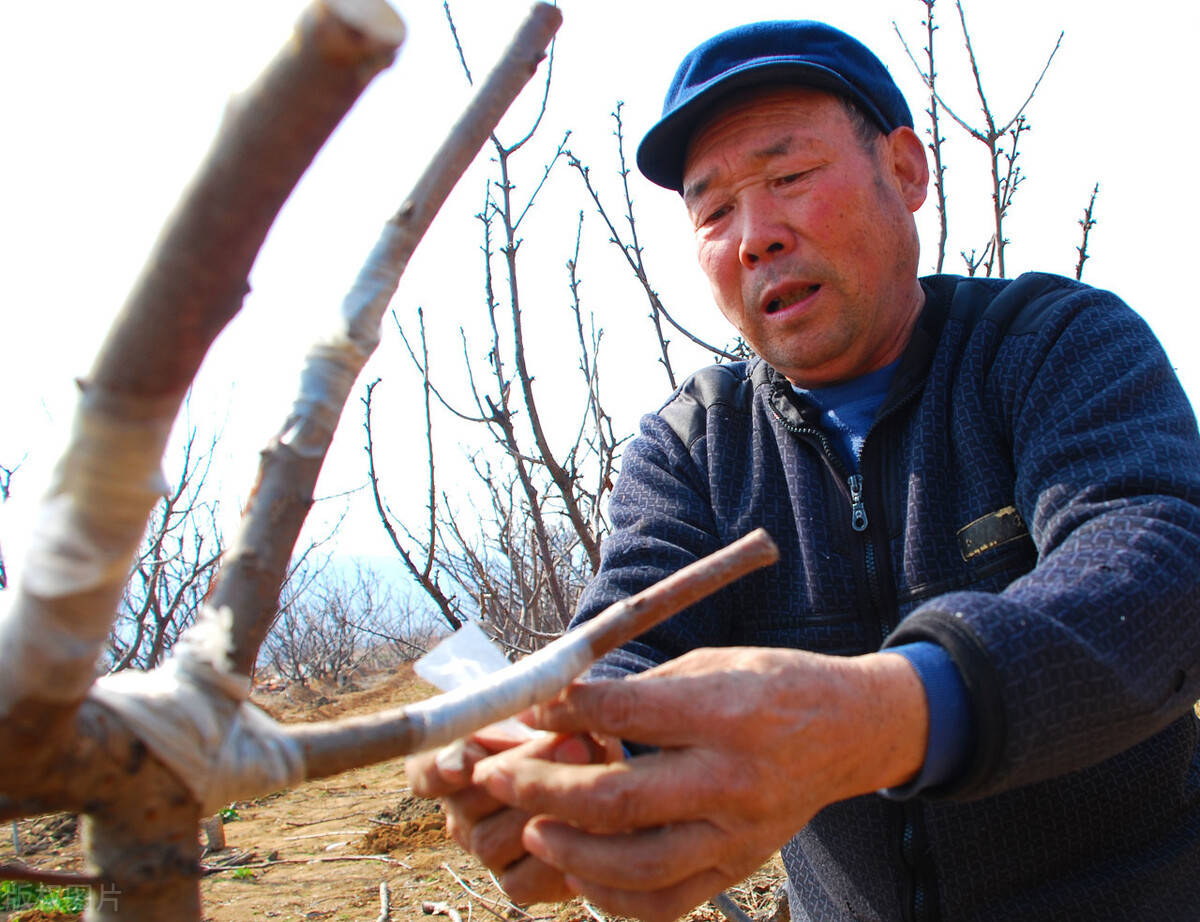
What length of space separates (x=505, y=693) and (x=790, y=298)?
49.4 inches

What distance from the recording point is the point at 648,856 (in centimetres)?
90

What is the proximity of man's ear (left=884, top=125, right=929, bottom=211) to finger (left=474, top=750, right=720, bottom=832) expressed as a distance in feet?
5.24

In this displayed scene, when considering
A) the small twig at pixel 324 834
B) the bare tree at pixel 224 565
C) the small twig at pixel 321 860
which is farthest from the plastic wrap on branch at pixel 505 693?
the small twig at pixel 324 834

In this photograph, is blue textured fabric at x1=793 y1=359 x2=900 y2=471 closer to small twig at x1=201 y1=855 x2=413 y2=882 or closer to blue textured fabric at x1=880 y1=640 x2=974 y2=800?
blue textured fabric at x1=880 y1=640 x2=974 y2=800

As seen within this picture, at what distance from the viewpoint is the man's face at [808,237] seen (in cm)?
180

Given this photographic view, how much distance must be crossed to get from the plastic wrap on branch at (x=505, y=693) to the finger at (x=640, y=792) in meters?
0.11

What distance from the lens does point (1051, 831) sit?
4.82 feet

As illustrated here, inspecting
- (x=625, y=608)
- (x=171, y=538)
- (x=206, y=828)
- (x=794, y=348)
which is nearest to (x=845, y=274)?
(x=794, y=348)

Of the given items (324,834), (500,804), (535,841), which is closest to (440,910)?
(324,834)

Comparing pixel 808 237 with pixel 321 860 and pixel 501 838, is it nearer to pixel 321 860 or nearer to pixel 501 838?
pixel 501 838

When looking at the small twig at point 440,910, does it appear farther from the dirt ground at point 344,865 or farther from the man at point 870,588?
the man at point 870,588

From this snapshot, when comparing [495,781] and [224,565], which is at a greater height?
[224,565]

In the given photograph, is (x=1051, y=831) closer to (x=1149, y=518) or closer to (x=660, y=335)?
(x=1149, y=518)

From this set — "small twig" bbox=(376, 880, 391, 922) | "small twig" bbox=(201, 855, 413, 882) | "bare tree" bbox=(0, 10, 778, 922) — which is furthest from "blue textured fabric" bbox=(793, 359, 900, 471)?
"small twig" bbox=(201, 855, 413, 882)
